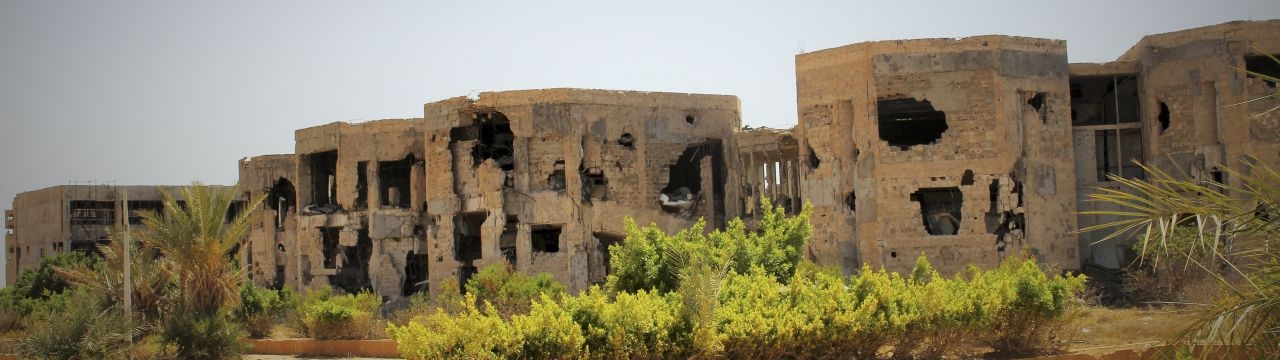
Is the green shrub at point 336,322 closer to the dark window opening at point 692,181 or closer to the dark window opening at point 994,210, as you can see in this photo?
the dark window opening at point 692,181

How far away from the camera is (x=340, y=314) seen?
21.3m

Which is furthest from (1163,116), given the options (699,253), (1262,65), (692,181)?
(699,253)

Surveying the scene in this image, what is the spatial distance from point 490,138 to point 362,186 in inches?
161

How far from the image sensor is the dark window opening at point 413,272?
97.3 ft

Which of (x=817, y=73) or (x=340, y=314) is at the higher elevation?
(x=817, y=73)

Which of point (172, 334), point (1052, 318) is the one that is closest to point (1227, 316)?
point (1052, 318)

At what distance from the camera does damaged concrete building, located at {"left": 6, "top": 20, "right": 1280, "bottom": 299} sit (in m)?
22.7

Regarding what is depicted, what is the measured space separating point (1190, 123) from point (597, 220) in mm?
11348

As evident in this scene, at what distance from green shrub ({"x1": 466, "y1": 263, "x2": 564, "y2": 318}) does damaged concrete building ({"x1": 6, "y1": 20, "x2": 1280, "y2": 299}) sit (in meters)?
2.76

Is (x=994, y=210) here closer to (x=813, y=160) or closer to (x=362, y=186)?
(x=813, y=160)

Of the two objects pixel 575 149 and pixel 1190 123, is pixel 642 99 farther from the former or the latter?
pixel 1190 123

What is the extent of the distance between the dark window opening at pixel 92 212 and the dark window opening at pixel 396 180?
11.5m

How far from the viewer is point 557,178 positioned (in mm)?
26969

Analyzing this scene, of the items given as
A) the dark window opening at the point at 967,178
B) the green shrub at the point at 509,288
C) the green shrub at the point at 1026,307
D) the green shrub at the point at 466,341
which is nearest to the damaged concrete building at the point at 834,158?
the dark window opening at the point at 967,178
